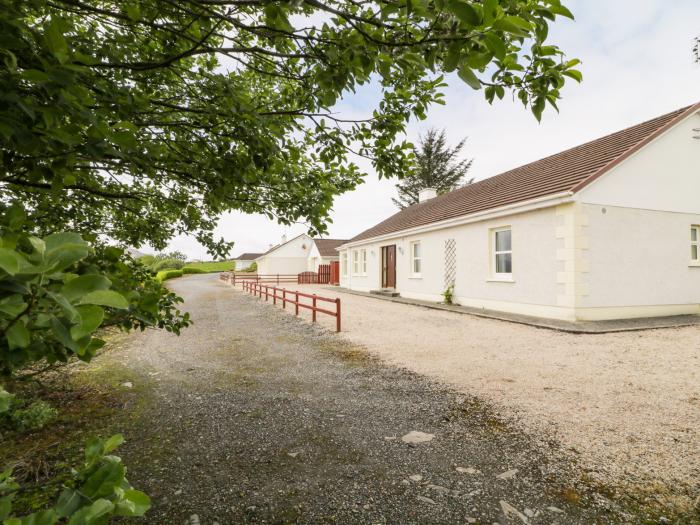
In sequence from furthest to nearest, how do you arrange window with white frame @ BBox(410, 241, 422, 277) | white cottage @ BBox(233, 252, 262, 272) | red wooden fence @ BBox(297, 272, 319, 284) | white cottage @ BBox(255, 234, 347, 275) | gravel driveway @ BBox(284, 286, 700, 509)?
white cottage @ BBox(233, 252, 262, 272), white cottage @ BBox(255, 234, 347, 275), red wooden fence @ BBox(297, 272, 319, 284), window with white frame @ BBox(410, 241, 422, 277), gravel driveway @ BBox(284, 286, 700, 509)

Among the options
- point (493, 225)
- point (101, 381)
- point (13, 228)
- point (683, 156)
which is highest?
point (683, 156)

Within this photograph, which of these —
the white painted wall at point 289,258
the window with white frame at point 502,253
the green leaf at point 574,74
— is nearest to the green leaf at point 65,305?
the green leaf at point 574,74

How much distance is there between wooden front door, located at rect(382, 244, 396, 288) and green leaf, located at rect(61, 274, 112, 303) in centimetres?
1815

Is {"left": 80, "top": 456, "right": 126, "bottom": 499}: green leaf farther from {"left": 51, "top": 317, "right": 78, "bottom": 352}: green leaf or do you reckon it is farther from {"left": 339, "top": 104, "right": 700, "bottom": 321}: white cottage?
{"left": 339, "top": 104, "right": 700, "bottom": 321}: white cottage

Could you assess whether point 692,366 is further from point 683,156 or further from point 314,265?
point 314,265

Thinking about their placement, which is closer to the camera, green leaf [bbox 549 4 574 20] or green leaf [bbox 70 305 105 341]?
green leaf [bbox 70 305 105 341]

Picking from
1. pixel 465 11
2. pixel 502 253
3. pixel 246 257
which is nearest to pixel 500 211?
pixel 502 253

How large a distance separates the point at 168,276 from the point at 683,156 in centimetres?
4679

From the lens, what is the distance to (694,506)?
237 centimetres

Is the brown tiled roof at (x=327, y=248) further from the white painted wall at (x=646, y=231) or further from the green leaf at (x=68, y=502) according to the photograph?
the green leaf at (x=68, y=502)

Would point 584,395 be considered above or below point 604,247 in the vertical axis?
below

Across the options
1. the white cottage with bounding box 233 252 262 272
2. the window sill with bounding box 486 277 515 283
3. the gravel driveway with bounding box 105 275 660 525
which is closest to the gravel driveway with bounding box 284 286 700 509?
the gravel driveway with bounding box 105 275 660 525

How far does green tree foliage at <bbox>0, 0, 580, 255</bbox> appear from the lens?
150 centimetres

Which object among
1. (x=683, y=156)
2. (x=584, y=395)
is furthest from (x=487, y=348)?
(x=683, y=156)
